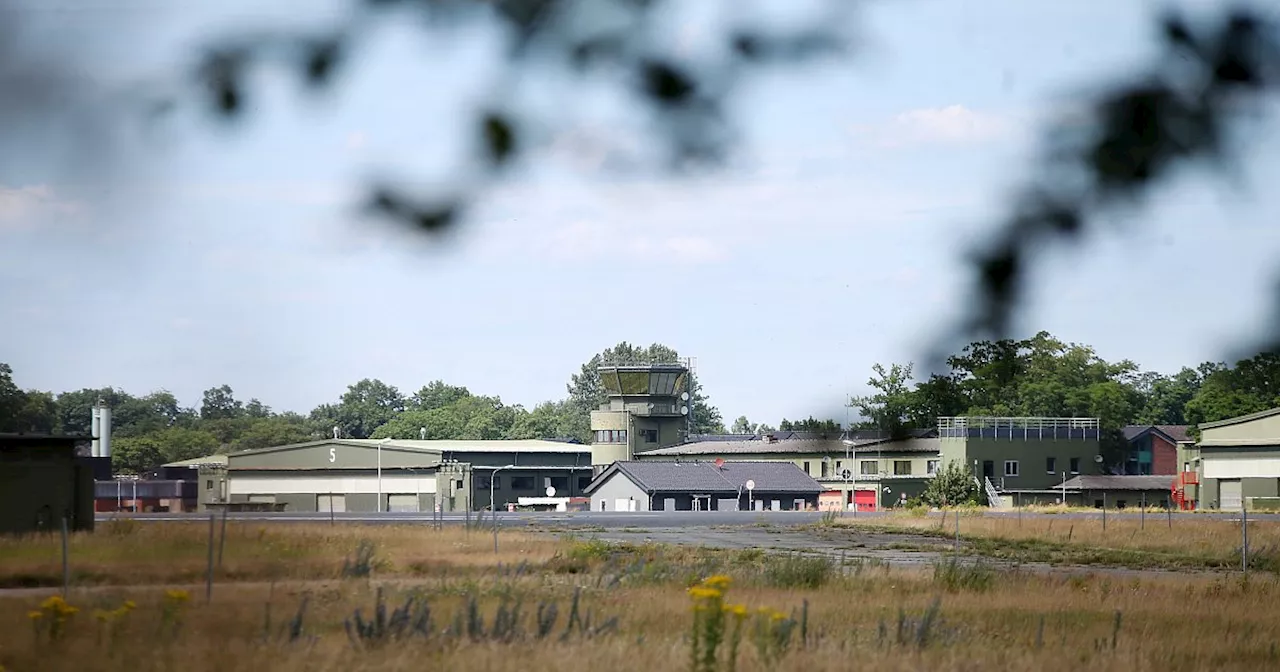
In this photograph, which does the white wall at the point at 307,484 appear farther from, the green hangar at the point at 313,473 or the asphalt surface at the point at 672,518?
the asphalt surface at the point at 672,518

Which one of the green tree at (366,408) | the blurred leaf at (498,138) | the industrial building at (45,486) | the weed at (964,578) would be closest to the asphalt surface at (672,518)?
the industrial building at (45,486)

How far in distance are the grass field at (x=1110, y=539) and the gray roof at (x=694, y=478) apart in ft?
83.4

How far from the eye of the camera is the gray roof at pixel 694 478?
3406 inches

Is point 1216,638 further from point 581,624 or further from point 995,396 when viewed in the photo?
point 995,396

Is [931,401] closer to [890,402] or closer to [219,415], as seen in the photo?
[890,402]

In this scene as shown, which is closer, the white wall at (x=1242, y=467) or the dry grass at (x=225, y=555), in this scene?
the dry grass at (x=225, y=555)

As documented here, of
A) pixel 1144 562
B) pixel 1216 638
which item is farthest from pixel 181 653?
pixel 1144 562

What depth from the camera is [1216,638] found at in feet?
57.7

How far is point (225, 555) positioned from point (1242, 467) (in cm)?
5954

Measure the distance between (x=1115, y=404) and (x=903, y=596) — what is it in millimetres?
20771

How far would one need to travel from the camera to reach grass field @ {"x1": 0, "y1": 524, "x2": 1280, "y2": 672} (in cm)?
1328

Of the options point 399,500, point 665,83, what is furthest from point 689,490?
point 665,83

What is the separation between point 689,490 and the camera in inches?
3482

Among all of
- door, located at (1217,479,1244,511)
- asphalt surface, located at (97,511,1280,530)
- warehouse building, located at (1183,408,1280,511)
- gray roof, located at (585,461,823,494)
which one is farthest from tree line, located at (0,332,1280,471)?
gray roof, located at (585,461,823,494)
